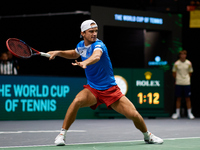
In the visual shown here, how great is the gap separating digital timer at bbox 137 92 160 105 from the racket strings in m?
6.65

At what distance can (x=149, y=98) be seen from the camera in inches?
467

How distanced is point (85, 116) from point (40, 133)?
3.99m

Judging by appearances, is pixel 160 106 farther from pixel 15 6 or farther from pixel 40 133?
pixel 15 6

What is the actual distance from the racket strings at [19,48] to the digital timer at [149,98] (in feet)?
21.8

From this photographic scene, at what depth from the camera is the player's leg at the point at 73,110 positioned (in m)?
5.54

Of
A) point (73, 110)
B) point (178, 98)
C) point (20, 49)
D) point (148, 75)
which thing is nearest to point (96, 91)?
point (73, 110)

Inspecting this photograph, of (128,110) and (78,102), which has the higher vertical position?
(78,102)

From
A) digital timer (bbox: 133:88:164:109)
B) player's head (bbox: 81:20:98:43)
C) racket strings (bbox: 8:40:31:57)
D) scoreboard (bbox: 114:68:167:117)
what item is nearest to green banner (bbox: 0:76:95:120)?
scoreboard (bbox: 114:68:167:117)

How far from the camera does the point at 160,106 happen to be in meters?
11.9

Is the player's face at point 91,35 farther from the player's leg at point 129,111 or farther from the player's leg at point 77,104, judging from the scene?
the player's leg at point 129,111

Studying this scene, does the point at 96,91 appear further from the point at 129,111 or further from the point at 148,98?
the point at 148,98

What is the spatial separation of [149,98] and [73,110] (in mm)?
6587

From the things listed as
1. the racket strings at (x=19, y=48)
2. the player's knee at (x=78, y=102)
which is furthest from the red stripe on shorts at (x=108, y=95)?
the racket strings at (x=19, y=48)

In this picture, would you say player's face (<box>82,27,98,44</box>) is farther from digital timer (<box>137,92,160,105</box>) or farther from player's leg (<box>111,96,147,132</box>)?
digital timer (<box>137,92,160,105</box>)
